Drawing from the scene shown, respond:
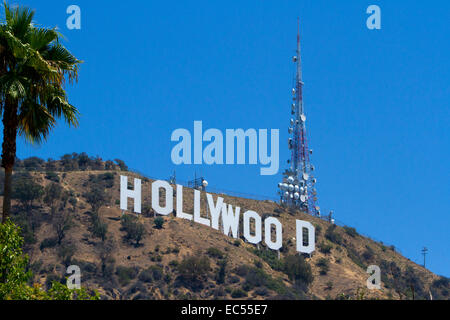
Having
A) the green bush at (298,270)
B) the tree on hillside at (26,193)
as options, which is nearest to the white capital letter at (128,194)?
the tree on hillside at (26,193)

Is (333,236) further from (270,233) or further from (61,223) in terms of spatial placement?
(61,223)

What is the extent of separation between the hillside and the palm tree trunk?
169ft

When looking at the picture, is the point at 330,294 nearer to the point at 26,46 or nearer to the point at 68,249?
the point at 68,249

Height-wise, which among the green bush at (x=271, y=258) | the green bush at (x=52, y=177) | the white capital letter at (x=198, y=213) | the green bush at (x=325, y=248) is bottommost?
the green bush at (x=271, y=258)

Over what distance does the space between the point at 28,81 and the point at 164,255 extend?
62.1 metres

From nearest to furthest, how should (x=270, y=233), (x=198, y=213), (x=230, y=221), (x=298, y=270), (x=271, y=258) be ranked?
1. (x=298, y=270)
2. (x=198, y=213)
3. (x=230, y=221)
4. (x=271, y=258)
5. (x=270, y=233)

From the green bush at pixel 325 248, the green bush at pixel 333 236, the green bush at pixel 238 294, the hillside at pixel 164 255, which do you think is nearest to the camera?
the green bush at pixel 238 294

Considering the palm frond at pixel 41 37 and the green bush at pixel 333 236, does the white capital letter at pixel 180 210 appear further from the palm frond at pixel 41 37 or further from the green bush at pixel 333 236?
the palm frond at pixel 41 37

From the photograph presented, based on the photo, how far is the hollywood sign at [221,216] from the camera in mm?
88000

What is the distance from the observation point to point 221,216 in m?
93.3

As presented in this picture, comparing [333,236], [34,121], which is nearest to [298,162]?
[333,236]

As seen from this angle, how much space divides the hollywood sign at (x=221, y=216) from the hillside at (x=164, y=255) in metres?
1.16

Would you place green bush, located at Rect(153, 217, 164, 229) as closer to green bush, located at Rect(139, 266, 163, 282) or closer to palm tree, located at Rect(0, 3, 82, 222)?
green bush, located at Rect(139, 266, 163, 282)

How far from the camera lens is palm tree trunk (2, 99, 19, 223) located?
23.0m
